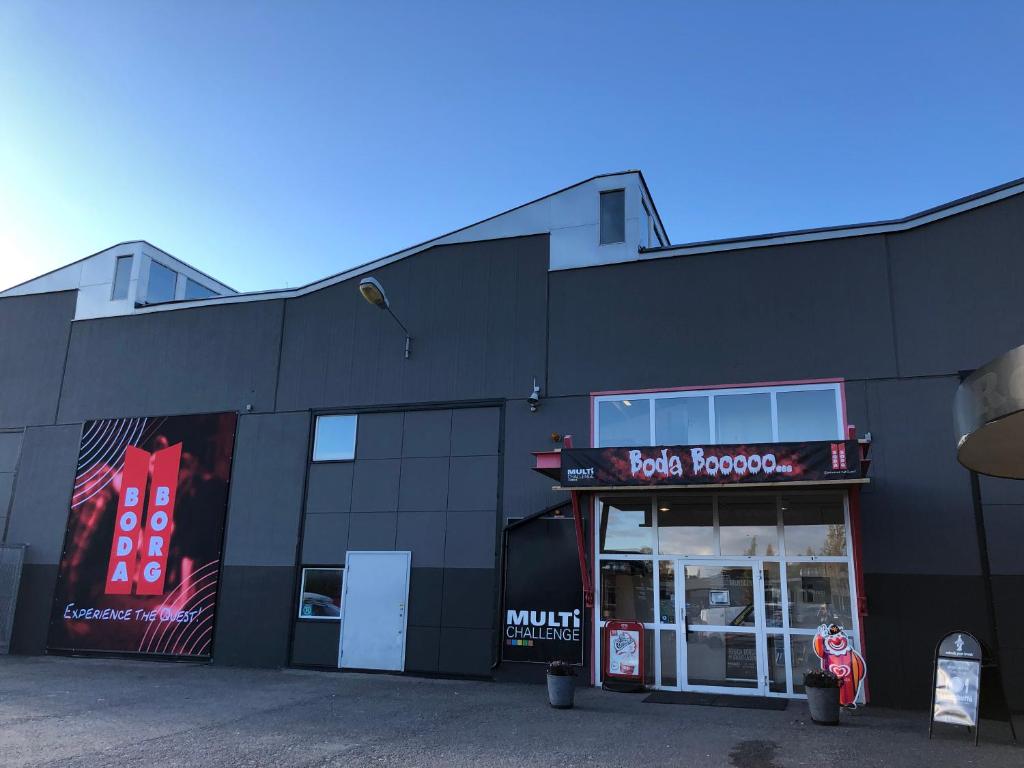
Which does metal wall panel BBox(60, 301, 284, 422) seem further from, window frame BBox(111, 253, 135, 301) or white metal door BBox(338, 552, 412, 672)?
white metal door BBox(338, 552, 412, 672)

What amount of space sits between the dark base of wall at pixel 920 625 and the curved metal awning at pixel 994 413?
3291 mm

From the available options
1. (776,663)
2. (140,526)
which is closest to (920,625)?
(776,663)

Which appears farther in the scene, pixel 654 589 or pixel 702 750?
pixel 654 589

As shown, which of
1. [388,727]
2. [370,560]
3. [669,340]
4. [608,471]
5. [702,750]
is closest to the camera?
[702,750]

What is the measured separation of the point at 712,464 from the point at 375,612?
6.80 metres

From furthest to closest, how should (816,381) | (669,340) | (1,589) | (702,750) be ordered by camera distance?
1. (1,589)
2. (669,340)
3. (816,381)
4. (702,750)

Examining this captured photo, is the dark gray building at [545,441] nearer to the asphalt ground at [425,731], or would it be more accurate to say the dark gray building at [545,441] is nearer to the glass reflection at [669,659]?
the glass reflection at [669,659]

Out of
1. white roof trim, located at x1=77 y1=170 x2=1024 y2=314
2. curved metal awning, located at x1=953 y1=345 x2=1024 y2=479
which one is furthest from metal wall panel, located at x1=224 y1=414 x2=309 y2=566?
curved metal awning, located at x1=953 y1=345 x2=1024 y2=479

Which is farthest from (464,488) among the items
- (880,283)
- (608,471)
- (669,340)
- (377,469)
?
(880,283)

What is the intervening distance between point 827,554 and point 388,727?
21.9ft

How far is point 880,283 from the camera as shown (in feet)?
40.3

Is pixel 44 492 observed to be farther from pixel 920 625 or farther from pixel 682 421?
pixel 920 625

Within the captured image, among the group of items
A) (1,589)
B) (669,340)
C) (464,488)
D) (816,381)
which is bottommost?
(1,589)

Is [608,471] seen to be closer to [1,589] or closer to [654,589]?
[654,589]
